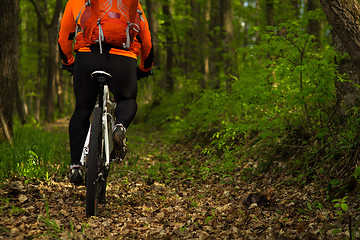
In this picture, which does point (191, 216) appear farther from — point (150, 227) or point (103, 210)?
point (103, 210)

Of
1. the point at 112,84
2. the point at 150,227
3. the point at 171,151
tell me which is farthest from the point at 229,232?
the point at 171,151

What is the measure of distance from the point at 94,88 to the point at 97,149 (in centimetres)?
68

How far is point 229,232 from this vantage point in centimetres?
330

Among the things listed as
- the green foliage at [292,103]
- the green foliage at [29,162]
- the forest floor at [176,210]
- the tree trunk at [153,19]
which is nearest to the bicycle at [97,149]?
the forest floor at [176,210]

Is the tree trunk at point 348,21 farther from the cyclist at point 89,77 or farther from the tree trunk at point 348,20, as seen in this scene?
the cyclist at point 89,77

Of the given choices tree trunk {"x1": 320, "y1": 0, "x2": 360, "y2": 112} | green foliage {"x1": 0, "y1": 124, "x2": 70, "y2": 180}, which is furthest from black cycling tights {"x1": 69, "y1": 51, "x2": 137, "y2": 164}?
tree trunk {"x1": 320, "y1": 0, "x2": 360, "y2": 112}

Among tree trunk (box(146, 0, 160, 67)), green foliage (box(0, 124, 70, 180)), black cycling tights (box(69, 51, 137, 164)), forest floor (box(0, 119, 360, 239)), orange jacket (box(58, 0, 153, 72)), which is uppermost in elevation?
tree trunk (box(146, 0, 160, 67))

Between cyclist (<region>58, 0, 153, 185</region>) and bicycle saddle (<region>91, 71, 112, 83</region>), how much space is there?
0.06m

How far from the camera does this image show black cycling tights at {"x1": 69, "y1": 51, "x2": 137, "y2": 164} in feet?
11.5

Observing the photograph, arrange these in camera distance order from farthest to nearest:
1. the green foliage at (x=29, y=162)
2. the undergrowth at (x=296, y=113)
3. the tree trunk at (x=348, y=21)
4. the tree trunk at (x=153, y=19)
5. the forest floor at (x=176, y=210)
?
1. the tree trunk at (x=153, y=19)
2. the green foliage at (x=29, y=162)
3. the undergrowth at (x=296, y=113)
4. the tree trunk at (x=348, y=21)
5. the forest floor at (x=176, y=210)

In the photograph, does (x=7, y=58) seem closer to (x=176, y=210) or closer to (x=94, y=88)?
(x=94, y=88)

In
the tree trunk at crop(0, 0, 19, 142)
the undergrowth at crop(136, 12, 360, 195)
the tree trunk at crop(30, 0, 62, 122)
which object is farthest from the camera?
the tree trunk at crop(30, 0, 62, 122)

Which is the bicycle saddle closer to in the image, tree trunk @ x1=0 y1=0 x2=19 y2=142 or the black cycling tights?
the black cycling tights

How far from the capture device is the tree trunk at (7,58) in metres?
6.64
